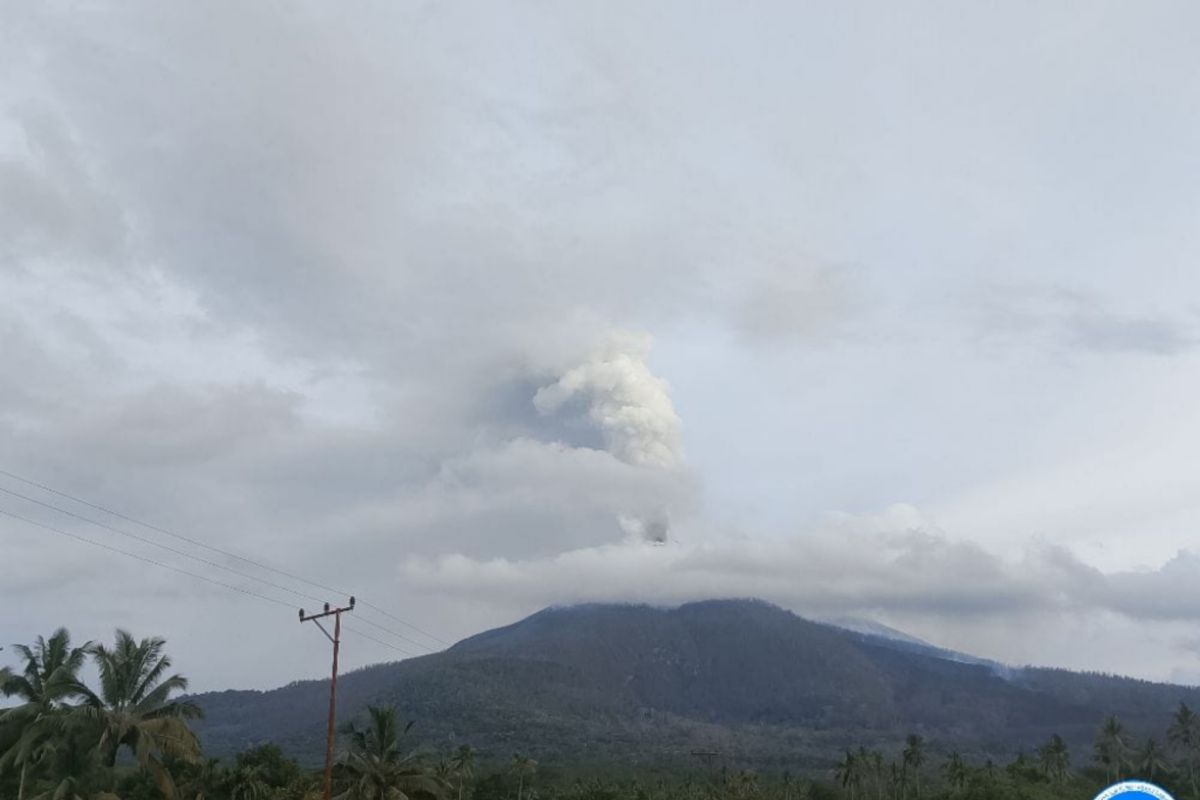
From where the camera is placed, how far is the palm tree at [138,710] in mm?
43250

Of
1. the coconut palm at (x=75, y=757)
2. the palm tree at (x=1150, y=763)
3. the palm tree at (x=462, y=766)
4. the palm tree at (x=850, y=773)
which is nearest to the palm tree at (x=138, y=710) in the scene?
the coconut palm at (x=75, y=757)

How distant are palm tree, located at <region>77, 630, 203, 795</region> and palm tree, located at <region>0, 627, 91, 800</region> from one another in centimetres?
109

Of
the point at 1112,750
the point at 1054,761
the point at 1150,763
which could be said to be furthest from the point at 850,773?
the point at 1112,750

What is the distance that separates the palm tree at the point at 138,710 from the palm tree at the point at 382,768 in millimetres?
9148

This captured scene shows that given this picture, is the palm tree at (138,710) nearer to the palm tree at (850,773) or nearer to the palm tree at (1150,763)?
the palm tree at (850,773)

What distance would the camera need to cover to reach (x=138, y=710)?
44500 mm

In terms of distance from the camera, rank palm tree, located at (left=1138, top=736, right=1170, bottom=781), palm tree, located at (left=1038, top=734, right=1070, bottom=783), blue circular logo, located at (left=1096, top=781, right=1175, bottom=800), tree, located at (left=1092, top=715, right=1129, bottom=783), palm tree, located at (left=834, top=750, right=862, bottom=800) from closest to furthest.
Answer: blue circular logo, located at (left=1096, top=781, right=1175, bottom=800) < palm tree, located at (left=1138, top=736, right=1170, bottom=781) < palm tree, located at (left=1038, top=734, right=1070, bottom=783) < palm tree, located at (left=834, top=750, right=862, bottom=800) < tree, located at (left=1092, top=715, right=1129, bottom=783)

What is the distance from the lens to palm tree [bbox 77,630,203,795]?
142 ft

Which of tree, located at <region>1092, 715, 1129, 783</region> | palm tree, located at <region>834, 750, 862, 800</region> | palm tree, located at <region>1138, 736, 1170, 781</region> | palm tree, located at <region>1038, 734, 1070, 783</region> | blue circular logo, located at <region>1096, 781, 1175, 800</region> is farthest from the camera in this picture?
tree, located at <region>1092, 715, 1129, 783</region>

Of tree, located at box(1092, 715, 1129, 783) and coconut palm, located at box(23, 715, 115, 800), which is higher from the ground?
coconut palm, located at box(23, 715, 115, 800)

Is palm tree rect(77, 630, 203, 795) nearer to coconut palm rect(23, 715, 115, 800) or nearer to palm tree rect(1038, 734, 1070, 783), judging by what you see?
coconut palm rect(23, 715, 115, 800)

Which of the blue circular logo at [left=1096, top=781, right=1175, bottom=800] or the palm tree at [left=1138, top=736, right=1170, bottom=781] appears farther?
the palm tree at [left=1138, top=736, right=1170, bottom=781]

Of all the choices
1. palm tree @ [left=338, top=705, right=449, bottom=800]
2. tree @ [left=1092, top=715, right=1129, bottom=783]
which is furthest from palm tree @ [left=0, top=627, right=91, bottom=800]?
tree @ [left=1092, top=715, right=1129, bottom=783]

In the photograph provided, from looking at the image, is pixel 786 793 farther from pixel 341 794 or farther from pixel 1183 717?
pixel 341 794
